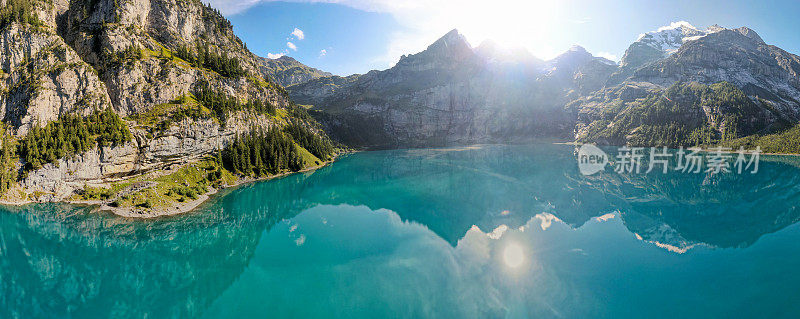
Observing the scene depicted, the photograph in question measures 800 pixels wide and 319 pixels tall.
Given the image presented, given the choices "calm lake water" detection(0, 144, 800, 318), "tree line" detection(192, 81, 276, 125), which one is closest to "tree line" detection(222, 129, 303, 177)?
"tree line" detection(192, 81, 276, 125)

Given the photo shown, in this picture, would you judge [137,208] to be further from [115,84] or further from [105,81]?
[105,81]

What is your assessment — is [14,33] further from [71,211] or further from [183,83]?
[71,211]

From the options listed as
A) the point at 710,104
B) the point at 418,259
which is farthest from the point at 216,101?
the point at 710,104

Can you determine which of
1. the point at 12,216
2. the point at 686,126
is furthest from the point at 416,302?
the point at 686,126

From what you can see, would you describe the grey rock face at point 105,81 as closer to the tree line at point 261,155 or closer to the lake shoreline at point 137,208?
the lake shoreline at point 137,208

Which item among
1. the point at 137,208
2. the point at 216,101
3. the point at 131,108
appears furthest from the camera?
the point at 216,101

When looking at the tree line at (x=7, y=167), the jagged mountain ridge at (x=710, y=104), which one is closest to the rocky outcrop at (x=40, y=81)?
the tree line at (x=7, y=167)
